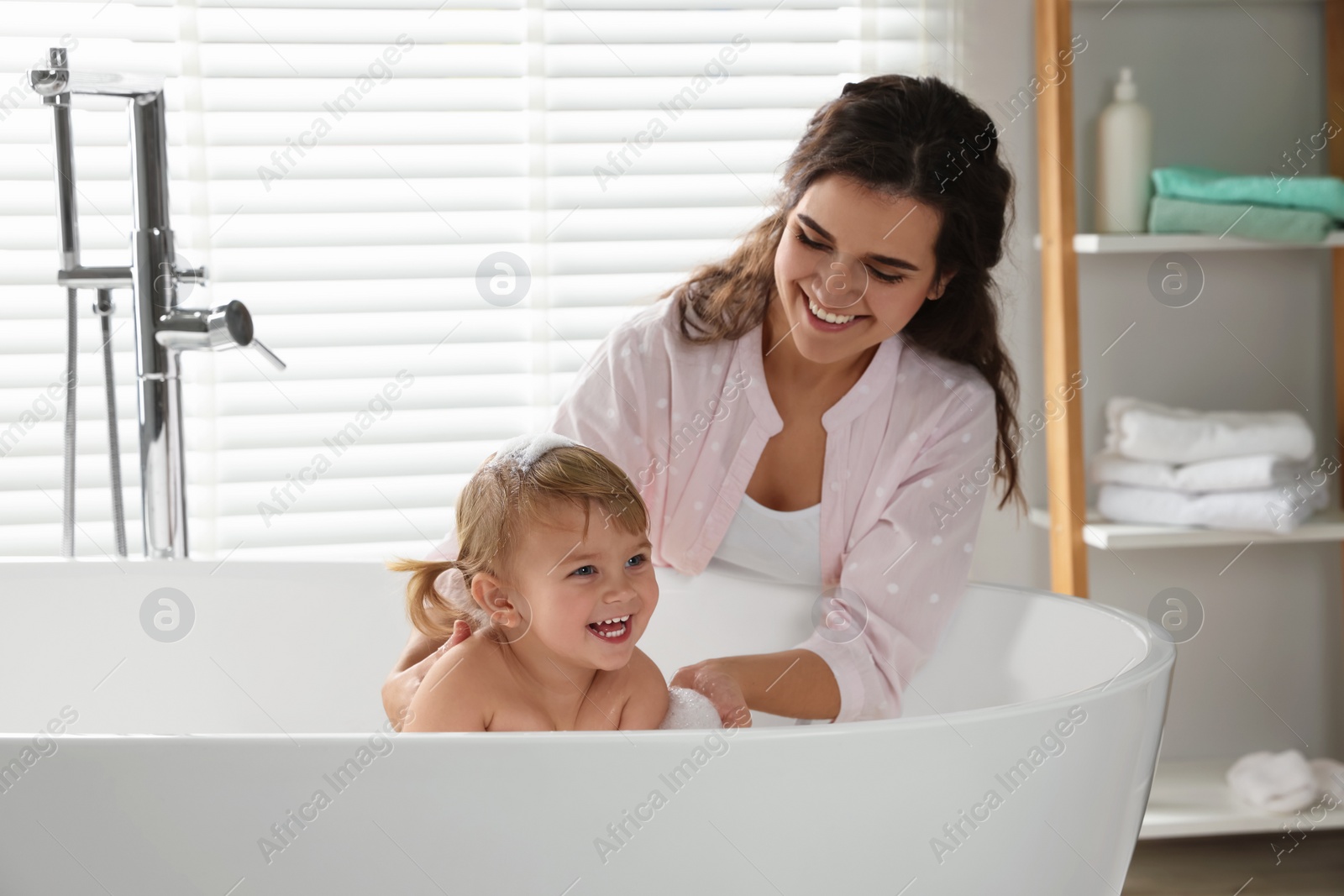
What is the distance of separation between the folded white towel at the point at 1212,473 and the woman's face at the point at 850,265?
0.75 meters

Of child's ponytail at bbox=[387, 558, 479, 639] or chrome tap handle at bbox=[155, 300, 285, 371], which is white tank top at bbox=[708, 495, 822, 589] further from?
chrome tap handle at bbox=[155, 300, 285, 371]

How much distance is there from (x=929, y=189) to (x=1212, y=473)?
86cm

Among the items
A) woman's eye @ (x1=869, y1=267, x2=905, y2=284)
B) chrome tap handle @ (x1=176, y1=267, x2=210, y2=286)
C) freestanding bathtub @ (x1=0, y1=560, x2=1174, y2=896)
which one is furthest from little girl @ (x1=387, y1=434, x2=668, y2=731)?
chrome tap handle @ (x1=176, y1=267, x2=210, y2=286)

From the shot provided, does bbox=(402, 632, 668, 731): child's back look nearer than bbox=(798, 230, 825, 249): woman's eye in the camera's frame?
Yes

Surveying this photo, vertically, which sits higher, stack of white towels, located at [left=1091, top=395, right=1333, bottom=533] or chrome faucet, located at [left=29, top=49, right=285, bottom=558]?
chrome faucet, located at [left=29, top=49, right=285, bottom=558]

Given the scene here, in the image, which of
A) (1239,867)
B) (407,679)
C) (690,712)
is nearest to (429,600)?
(407,679)

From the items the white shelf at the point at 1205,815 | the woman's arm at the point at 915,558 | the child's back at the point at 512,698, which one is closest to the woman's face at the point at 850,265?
the woman's arm at the point at 915,558

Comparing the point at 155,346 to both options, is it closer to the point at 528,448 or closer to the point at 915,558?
the point at 528,448

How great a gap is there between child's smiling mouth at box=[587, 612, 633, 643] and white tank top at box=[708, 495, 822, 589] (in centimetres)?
37

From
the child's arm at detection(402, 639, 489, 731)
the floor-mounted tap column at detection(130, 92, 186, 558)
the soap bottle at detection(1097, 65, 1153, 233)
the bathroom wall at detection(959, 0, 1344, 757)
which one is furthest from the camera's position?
the bathroom wall at detection(959, 0, 1344, 757)

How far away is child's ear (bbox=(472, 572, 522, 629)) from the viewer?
117 centimetres

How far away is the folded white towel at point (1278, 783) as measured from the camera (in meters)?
1.89

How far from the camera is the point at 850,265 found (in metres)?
1.28

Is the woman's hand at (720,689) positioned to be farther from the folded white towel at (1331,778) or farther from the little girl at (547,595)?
the folded white towel at (1331,778)
